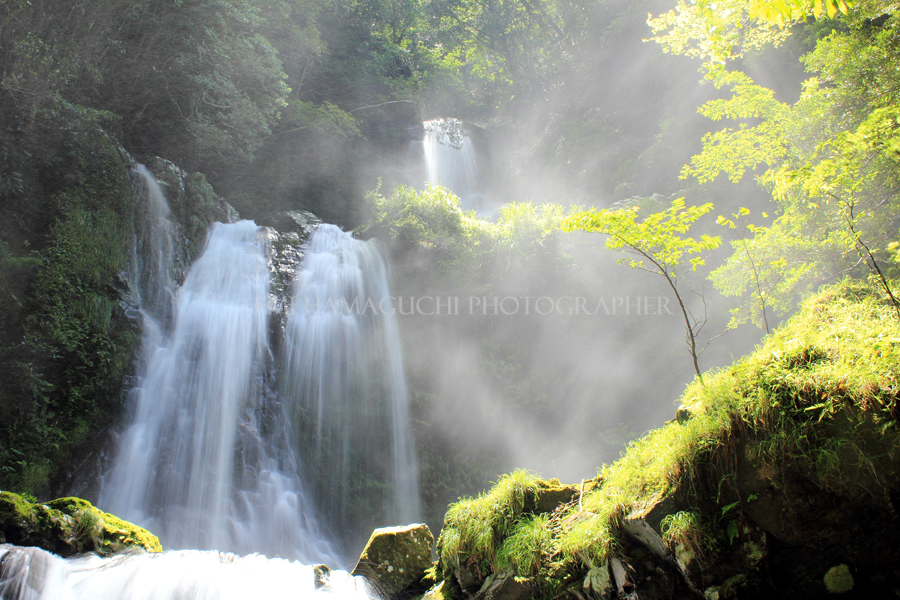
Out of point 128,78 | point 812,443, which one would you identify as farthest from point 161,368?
point 812,443


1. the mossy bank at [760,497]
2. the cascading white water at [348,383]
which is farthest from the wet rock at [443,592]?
the cascading white water at [348,383]

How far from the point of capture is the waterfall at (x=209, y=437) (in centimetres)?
834

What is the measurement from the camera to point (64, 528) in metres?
4.82

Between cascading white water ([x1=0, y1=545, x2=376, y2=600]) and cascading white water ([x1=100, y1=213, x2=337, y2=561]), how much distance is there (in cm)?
389

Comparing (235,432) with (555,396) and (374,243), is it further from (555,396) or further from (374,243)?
(555,396)

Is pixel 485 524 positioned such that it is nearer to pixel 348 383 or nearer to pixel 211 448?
pixel 211 448

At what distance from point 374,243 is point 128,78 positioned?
809 cm

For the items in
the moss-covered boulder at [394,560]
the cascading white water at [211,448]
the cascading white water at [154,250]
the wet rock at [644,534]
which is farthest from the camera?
the cascading white water at [154,250]

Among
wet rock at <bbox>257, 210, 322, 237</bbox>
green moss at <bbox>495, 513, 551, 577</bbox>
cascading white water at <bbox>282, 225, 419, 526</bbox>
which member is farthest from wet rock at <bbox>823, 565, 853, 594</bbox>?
wet rock at <bbox>257, 210, 322, 237</bbox>

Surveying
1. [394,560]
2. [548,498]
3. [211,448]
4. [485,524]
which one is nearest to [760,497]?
[548,498]

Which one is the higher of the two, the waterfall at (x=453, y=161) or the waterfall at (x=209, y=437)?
the waterfall at (x=453, y=161)

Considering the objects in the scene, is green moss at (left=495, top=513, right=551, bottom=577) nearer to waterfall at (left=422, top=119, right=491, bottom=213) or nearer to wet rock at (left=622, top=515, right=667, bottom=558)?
wet rock at (left=622, top=515, right=667, bottom=558)

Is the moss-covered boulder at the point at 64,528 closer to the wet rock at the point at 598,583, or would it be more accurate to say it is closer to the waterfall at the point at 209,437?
the waterfall at the point at 209,437

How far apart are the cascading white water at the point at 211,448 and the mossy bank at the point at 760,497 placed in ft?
21.7
